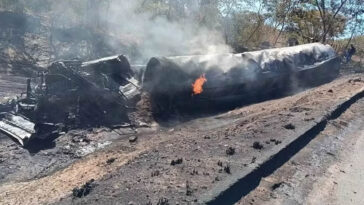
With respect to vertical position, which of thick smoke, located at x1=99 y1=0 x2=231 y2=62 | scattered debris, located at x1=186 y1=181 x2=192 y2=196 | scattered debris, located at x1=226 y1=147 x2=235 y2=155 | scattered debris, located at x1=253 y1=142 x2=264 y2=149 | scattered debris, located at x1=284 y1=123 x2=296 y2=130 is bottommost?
scattered debris, located at x1=186 y1=181 x2=192 y2=196

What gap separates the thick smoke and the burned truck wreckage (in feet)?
18.2

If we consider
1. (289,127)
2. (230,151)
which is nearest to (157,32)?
(289,127)

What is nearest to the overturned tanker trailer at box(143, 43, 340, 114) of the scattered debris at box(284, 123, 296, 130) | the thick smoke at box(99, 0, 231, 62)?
the scattered debris at box(284, 123, 296, 130)

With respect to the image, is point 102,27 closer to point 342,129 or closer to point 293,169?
point 342,129

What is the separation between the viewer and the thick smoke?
17438 mm

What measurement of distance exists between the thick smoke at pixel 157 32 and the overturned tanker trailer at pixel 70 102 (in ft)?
23.5

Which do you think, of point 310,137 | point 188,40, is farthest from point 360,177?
point 188,40

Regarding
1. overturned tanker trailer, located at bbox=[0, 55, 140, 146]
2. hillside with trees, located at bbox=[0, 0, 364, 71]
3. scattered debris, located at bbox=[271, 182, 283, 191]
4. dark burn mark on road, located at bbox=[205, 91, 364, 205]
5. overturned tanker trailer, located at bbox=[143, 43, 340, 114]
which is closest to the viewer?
dark burn mark on road, located at bbox=[205, 91, 364, 205]

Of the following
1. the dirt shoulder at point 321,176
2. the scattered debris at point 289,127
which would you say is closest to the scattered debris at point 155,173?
the dirt shoulder at point 321,176

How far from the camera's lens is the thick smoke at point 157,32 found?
17.4m

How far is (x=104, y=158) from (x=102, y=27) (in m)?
14.6

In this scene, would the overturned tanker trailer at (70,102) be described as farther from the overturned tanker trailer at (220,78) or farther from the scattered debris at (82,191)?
the scattered debris at (82,191)

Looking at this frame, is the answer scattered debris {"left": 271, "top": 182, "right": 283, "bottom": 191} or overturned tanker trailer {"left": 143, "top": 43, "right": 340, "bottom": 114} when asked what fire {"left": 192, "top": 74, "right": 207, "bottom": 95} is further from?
scattered debris {"left": 271, "top": 182, "right": 283, "bottom": 191}

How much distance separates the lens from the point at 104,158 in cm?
651
